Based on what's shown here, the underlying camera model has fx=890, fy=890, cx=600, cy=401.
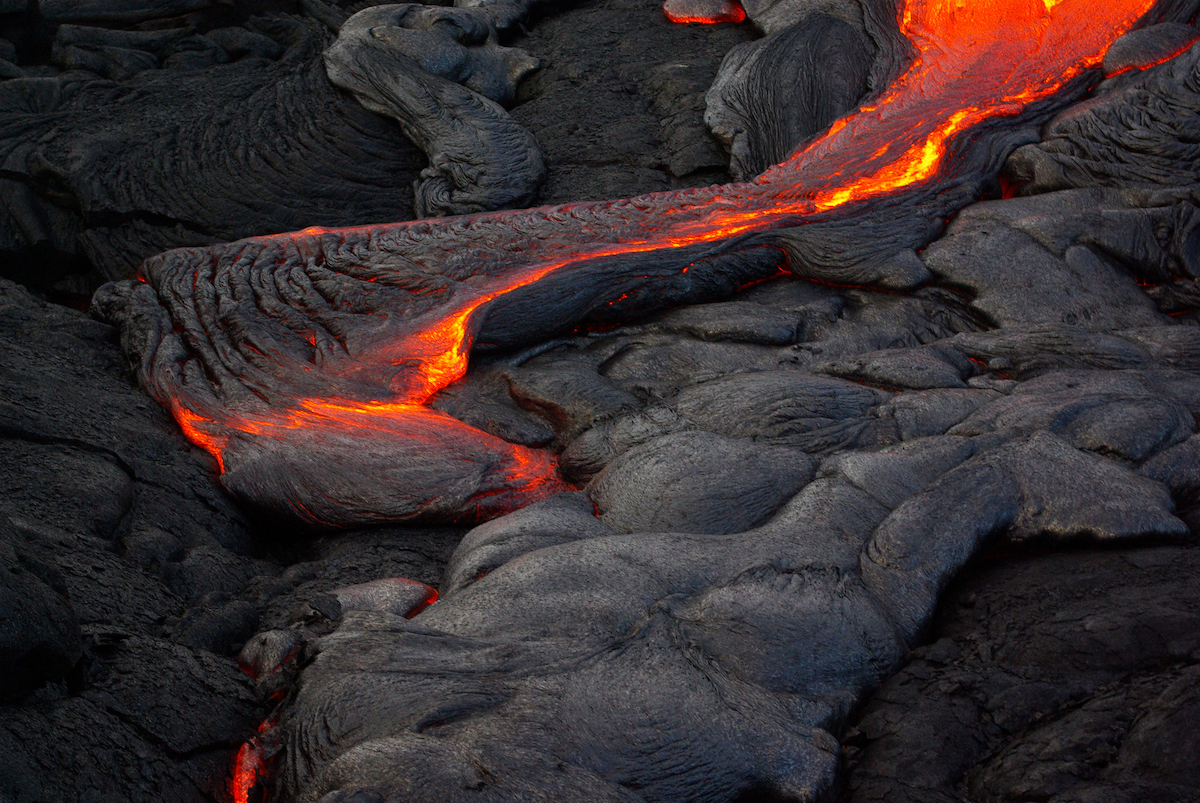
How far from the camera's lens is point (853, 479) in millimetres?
3658

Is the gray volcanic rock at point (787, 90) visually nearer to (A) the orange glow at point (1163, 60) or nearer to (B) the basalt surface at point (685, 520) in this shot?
(B) the basalt surface at point (685, 520)

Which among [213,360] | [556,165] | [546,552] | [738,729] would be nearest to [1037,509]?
[738,729]

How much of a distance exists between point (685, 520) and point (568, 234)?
2.76 metres

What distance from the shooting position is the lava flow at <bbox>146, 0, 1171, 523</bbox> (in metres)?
4.56

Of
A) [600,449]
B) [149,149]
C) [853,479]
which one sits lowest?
[600,449]

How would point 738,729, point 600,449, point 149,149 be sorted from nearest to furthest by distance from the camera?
point 738,729, point 600,449, point 149,149

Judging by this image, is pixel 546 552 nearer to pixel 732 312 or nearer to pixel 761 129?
pixel 732 312

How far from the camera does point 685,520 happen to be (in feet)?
12.0

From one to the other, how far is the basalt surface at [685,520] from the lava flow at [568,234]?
0.06 metres

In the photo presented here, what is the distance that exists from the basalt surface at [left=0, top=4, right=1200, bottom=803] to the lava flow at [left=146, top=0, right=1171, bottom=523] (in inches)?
2.2

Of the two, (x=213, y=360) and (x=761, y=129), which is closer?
(x=213, y=360)

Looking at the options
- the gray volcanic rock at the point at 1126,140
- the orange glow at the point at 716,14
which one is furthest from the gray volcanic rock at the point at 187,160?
the gray volcanic rock at the point at 1126,140

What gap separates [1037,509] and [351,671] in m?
2.60

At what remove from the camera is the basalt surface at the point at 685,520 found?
253cm
